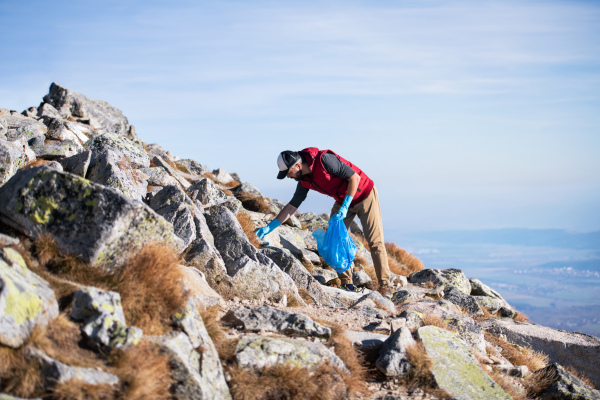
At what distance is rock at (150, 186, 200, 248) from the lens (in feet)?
29.8

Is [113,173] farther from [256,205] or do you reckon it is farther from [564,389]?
[564,389]

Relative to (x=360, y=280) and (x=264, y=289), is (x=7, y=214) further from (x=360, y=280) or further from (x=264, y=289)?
(x=360, y=280)

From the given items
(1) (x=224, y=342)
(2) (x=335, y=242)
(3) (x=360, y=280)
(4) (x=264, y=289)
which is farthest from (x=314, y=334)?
(3) (x=360, y=280)

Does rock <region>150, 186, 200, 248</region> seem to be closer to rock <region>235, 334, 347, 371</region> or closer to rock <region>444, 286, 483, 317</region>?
rock <region>235, 334, 347, 371</region>

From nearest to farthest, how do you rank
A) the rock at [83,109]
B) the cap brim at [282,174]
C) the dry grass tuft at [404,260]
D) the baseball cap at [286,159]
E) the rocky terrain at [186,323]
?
the rocky terrain at [186,323]
the baseball cap at [286,159]
the cap brim at [282,174]
the dry grass tuft at [404,260]
the rock at [83,109]

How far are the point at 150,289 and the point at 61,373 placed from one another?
1.63m

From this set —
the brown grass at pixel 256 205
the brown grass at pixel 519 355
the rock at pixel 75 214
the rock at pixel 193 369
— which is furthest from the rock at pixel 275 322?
the brown grass at pixel 256 205

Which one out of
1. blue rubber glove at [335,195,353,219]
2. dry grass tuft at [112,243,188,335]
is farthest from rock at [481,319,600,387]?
dry grass tuft at [112,243,188,335]

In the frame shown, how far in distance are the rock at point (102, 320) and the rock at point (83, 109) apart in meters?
27.3

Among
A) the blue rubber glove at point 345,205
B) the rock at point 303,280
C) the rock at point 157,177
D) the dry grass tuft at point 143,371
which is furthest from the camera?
the rock at point 157,177

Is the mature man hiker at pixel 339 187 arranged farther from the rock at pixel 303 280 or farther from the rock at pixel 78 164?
the rock at pixel 78 164

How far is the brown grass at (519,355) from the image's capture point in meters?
9.64

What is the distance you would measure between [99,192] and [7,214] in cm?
123

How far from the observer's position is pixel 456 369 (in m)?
7.51
